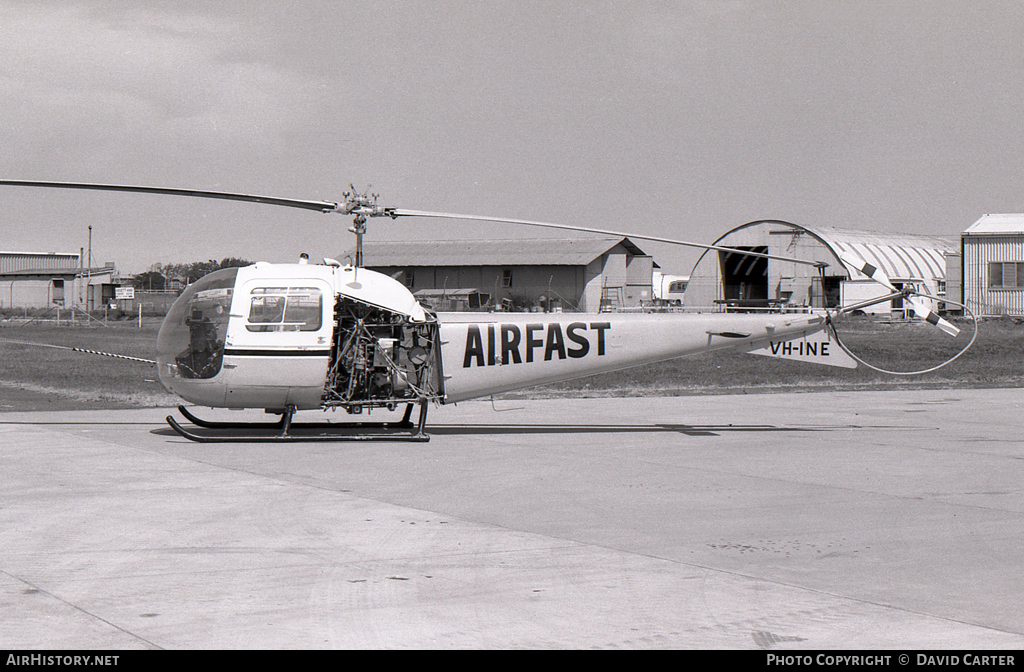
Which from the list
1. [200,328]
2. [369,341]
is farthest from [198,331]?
[369,341]

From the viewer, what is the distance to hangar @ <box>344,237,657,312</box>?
220ft

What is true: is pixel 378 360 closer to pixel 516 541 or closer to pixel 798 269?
pixel 516 541

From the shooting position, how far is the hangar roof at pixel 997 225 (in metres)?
44.8

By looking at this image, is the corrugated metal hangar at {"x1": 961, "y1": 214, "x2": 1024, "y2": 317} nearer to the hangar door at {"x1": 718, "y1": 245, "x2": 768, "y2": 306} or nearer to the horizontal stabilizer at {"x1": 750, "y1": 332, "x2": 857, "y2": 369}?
the hangar door at {"x1": 718, "y1": 245, "x2": 768, "y2": 306}

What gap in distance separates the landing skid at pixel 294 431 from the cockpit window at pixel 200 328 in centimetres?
73

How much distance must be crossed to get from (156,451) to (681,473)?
6510 mm

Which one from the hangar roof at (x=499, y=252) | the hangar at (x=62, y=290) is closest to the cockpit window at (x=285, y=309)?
the hangar roof at (x=499, y=252)

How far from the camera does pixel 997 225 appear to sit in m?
45.7

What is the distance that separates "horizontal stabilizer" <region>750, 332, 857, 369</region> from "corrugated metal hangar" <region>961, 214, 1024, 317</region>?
102ft

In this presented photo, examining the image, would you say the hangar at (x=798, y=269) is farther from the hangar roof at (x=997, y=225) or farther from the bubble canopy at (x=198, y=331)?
the bubble canopy at (x=198, y=331)

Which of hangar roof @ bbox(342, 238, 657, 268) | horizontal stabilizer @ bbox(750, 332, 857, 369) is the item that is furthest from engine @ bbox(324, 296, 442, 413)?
hangar roof @ bbox(342, 238, 657, 268)

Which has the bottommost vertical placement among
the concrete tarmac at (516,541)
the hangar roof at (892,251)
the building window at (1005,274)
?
the concrete tarmac at (516,541)
